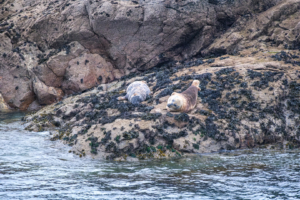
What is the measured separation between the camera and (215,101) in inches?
358

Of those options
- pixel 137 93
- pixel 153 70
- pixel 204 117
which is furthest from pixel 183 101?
pixel 153 70

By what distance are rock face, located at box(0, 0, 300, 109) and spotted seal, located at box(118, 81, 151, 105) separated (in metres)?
4.08

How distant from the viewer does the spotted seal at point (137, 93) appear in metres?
9.73

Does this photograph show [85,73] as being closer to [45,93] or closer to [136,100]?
[45,93]

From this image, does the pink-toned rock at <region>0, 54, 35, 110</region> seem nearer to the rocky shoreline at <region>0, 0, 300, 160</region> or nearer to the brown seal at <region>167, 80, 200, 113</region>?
the rocky shoreline at <region>0, 0, 300, 160</region>

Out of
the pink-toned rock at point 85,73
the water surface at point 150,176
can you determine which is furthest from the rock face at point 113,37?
the water surface at point 150,176

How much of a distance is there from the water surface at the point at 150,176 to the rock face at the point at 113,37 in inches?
281

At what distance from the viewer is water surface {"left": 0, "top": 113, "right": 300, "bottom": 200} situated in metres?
4.99

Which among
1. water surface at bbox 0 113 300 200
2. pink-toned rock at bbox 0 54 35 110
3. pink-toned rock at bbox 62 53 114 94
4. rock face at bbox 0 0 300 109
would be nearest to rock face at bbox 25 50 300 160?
water surface at bbox 0 113 300 200

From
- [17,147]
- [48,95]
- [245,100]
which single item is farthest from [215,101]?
[48,95]

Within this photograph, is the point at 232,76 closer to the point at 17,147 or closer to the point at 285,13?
the point at 285,13

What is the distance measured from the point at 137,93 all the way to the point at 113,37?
5.52m

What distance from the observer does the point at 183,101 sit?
328 inches

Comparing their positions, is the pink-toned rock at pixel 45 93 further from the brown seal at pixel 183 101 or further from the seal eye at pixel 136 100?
the brown seal at pixel 183 101
